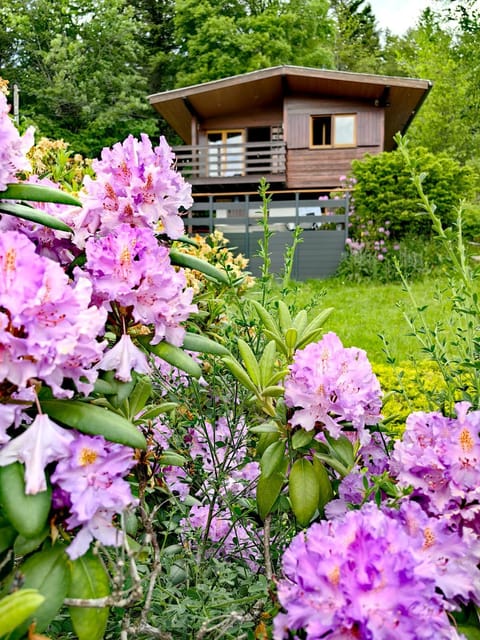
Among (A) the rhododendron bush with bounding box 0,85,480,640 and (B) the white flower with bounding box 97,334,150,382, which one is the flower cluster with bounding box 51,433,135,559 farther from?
(B) the white flower with bounding box 97,334,150,382

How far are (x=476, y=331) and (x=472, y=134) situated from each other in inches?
784

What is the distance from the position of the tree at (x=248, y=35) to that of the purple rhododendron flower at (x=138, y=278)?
73.7ft

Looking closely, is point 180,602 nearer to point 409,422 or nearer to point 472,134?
point 409,422

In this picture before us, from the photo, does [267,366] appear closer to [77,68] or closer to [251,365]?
[251,365]

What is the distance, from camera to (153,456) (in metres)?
1.30

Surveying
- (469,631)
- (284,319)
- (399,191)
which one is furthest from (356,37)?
(469,631)

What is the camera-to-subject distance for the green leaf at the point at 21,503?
769mm

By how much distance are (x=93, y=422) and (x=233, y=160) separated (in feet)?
48.0

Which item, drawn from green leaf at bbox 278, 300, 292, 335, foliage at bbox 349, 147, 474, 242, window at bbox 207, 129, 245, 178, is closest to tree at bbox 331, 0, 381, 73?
window at bbox 207, 129, 245, 178

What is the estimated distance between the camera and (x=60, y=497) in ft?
2.78

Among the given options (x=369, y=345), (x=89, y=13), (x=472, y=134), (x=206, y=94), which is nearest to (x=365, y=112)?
(x=206, y=94)

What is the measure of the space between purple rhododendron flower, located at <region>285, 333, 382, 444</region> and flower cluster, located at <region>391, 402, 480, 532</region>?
0.10 metres

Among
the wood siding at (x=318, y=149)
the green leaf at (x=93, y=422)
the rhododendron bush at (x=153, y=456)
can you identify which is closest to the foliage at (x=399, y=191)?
the wood siding at (x=318, y=149)

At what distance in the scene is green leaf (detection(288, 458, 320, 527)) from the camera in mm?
1090
